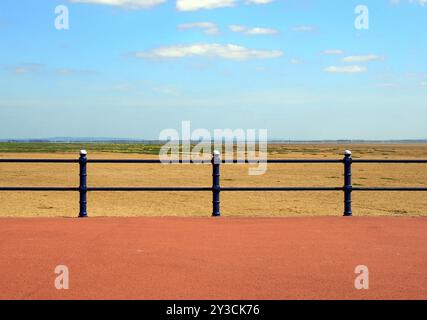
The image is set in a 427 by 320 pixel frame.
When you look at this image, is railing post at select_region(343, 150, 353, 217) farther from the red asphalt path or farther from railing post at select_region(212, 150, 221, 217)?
railing post at select_region(212, 150, 221, 217)

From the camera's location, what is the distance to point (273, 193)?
2116cm

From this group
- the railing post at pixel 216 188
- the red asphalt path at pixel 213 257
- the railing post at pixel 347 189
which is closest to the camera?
the red asphalt path at pixel 213 257

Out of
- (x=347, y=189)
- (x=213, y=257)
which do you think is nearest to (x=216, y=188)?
(x=347, y=189)

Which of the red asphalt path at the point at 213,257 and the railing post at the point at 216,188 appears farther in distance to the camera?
the railing post at the point at 216,188

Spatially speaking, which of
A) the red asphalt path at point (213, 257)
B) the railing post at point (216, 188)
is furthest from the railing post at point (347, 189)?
the railing post at point (216, 188)

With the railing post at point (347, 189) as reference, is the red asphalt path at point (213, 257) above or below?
below

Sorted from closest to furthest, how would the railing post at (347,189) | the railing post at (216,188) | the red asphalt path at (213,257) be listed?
the red asphalt path at (213,257)
the railing post at (216,188)
the railing post at (347,189)

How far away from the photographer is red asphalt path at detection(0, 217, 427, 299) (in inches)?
214

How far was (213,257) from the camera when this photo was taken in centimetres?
693

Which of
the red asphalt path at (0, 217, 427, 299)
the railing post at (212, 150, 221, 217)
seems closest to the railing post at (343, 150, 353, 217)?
the red asphalt path at (0, 217, 427, 299)

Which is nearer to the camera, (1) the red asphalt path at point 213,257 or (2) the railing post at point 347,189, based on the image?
(1) the red asphalt path at point 213,257

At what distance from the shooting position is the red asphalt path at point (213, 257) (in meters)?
5.44

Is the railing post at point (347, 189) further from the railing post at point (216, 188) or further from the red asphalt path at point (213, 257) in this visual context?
the railing post at point (216, 188)
